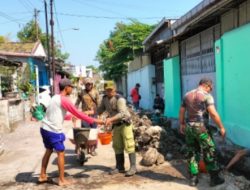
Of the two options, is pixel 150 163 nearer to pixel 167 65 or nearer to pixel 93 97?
pixel 93 97

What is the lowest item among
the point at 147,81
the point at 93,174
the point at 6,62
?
the point at 93,174

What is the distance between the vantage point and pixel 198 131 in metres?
6.39

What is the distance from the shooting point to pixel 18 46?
3238 centimetres

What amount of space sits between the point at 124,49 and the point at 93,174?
34717 mm

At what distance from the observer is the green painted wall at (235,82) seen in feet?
27.5

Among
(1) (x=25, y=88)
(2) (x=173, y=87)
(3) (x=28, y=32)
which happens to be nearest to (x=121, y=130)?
(2) (x=173, y=87)

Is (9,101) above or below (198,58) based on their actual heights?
below

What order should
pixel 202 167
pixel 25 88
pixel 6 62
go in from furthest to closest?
1. pixel 25 88
2. pixel 6 62
3. pixel 202 167

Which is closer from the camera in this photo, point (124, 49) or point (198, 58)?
point (198, 58)

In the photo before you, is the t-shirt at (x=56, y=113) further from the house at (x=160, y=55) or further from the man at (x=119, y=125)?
the house at (x=160, y=55)

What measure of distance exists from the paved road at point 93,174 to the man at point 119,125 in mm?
298

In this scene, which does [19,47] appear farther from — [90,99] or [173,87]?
[90,99]

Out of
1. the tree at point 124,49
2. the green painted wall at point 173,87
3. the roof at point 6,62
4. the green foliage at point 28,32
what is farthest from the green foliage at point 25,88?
the green foliage at point 28,32

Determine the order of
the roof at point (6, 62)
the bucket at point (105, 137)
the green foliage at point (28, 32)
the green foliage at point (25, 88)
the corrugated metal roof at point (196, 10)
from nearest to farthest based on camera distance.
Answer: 1. the bucket at point (105, 137)
2. the corrugated metal roof at point (196, 10)
3. the roof at point (6, 62)
4. the green foliage at point (25, 88)
5. the green foliage at point (28, 32)
